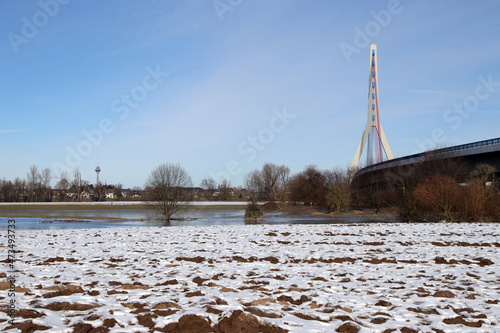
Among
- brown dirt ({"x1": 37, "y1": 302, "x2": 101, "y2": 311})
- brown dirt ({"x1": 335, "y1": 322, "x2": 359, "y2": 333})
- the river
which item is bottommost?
the river

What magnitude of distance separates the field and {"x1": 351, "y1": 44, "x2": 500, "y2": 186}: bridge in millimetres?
30614

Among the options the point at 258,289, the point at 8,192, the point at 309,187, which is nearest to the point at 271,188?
the point at 309,187

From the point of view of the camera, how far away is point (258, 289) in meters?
6.71

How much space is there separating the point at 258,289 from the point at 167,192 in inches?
1227

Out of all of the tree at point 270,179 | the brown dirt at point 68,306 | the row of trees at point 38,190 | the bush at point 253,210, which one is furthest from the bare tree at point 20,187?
the brown dirt at point 68,306

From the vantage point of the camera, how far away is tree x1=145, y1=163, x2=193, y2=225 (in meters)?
36.5

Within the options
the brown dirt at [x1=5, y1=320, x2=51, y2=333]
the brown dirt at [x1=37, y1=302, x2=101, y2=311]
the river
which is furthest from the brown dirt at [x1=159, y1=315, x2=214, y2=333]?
the river

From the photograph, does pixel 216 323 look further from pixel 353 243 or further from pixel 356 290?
pixel 353 243

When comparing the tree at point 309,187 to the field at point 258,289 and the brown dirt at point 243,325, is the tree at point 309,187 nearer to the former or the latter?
the field at point 258,289

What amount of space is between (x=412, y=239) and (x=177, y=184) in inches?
1131

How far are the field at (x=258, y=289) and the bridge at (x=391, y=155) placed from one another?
30614 millimetres

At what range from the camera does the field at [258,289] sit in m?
4.91

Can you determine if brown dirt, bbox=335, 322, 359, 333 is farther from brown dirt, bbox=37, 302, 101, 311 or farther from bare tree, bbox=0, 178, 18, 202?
bare tree, bbox=0, 178, 18, 202

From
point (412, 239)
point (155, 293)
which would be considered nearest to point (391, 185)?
point (412, 239)
